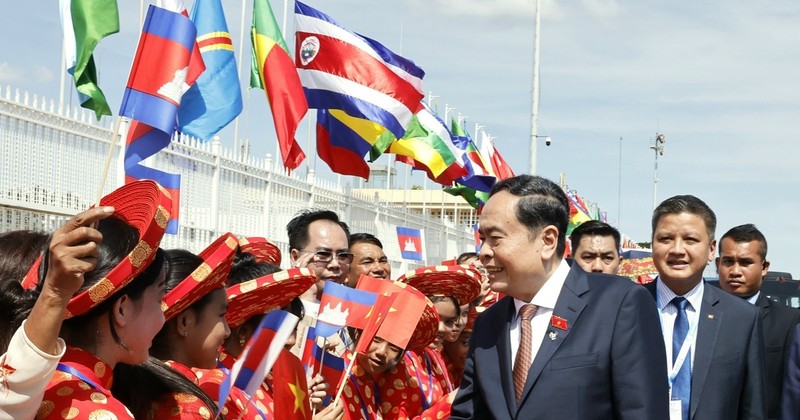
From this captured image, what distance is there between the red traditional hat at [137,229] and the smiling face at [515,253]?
4.51 feet

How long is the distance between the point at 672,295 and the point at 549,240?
132 cm

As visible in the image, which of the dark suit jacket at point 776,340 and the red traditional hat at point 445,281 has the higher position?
the red traditional hat at point 445,281

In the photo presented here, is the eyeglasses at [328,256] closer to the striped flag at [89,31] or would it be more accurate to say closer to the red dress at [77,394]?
the striped flag at [89,31]

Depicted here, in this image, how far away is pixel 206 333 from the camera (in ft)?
11.6

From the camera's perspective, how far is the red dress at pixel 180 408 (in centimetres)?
299

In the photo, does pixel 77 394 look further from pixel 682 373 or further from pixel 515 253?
pixel 682 373

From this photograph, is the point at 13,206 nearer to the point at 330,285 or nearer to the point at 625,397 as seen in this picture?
the point at 330,285

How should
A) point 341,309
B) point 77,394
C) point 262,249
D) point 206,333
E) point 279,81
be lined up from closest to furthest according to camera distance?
point 77,394 → point 206,333 → point 341,309 → point 262,249 → point 279,81

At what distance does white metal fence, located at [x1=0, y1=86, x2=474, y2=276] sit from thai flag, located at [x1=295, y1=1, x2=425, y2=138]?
1478mm

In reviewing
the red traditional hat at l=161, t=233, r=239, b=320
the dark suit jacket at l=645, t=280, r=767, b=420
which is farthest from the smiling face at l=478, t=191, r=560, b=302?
the dark suit jacket at l=645, t=280, r=767, b=420

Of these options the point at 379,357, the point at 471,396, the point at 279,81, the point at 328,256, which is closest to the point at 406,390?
the point at 379,357

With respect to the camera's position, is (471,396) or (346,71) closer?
(471,396)

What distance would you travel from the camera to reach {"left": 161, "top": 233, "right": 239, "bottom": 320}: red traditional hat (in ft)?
10.7

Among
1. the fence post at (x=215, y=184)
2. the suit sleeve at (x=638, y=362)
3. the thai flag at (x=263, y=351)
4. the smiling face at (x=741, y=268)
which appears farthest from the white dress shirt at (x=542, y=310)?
the fence post at (x=215, y=184)
